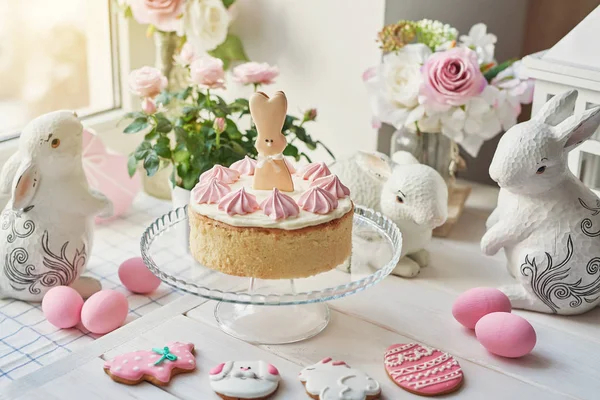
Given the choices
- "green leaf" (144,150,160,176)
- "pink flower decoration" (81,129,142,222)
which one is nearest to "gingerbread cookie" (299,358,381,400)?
"green leaf" (144,150,160,176)

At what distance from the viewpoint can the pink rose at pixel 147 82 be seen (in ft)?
4.26

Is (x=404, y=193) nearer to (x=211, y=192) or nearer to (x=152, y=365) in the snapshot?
(x=211, y=192)

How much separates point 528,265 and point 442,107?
0.32 metres

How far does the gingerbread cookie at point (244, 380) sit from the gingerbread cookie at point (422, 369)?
15 centimetres

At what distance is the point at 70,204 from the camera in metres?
1.17

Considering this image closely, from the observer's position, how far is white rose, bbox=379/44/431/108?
135 cm

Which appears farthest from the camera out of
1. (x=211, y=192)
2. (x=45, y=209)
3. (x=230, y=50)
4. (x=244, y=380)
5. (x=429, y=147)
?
(x=230, y=50)

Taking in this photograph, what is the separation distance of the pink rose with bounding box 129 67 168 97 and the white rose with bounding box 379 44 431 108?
1.19ft

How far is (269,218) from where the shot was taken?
101 centimetres

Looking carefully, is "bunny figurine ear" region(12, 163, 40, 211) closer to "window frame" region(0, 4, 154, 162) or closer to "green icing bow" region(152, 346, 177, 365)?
"green icing bow" region(152, 346, 177, 365)

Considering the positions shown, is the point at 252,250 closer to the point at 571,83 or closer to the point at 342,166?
the point at 342,166

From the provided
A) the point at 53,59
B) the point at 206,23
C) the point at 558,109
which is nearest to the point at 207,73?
the point at 206,23

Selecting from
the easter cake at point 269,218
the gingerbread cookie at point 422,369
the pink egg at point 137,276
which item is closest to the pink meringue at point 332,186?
the easter cake at point 269,218

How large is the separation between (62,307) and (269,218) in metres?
0.32
